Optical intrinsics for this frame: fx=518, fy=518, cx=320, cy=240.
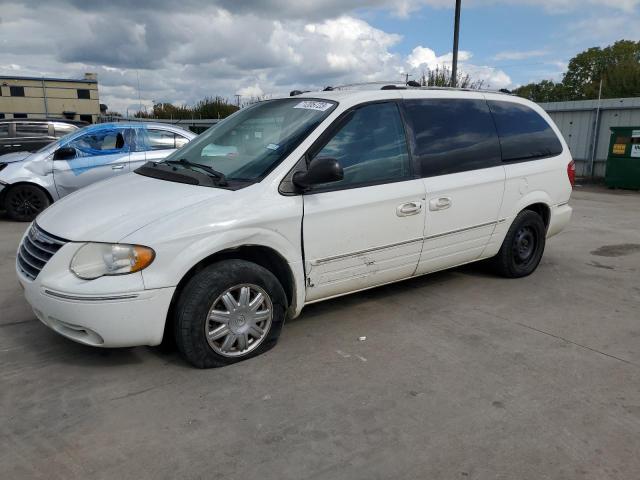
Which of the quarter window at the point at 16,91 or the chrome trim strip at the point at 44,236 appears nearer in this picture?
the chrome trim strip at the point at 44,236

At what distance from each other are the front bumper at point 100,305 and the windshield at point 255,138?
41.0 inches

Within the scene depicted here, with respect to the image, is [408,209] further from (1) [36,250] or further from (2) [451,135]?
(1) [36,250]

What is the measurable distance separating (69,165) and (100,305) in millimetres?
6375

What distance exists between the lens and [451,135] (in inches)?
176

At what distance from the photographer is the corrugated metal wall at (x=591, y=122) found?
15031 mm

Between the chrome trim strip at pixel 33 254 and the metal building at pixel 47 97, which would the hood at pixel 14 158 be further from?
the metal building at pixel 47 97

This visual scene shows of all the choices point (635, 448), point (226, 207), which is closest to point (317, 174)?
point (226, 207)

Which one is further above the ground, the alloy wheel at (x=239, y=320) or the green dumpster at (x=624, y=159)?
the green dumpster at (x=624, y=159)

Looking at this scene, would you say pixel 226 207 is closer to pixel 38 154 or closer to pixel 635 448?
pixel 635 448

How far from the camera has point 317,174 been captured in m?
3.46

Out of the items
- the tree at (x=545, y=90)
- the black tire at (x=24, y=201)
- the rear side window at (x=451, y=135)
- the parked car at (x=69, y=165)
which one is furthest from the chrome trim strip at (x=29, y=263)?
the tree at (x=545, y=90)

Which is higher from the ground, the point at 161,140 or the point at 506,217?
the point at 161,140

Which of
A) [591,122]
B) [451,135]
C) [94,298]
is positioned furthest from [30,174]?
[591,122]

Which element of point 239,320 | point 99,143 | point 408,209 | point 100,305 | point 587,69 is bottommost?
point 239,320
